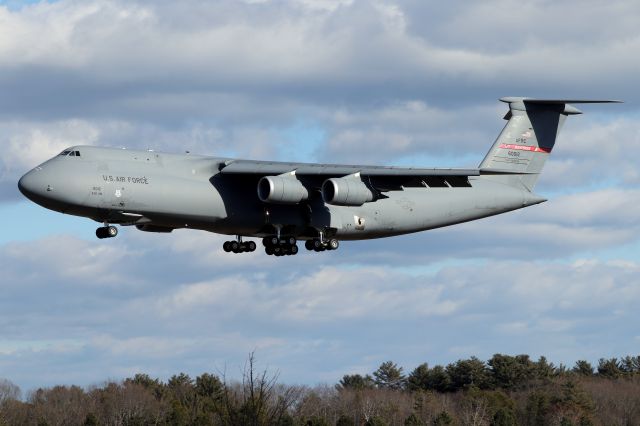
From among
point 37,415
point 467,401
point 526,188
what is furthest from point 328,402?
point 526,188

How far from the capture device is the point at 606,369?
71.1 metres

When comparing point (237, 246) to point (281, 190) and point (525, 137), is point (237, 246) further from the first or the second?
point (525, 137)

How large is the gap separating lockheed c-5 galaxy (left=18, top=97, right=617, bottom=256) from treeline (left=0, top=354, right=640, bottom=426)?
43.8 feet

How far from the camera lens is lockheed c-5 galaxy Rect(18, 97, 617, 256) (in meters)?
28.4

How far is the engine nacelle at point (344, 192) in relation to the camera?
2995 centimetres

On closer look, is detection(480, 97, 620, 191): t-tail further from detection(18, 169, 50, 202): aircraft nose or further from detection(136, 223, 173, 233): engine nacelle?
detection(18, 169, 50, 202): aircraft nose

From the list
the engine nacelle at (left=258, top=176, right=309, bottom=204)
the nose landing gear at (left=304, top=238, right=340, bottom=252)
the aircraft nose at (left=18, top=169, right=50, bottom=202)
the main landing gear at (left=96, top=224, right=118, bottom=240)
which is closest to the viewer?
the aircraft nose at (left=18, top=169, right=50, bottom=202)

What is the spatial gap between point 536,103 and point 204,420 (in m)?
14.9

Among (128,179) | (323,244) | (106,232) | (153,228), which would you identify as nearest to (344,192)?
(323,244)

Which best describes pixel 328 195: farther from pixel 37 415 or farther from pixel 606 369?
pixel 606 369

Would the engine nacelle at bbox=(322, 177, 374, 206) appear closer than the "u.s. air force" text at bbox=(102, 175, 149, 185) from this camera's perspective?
No

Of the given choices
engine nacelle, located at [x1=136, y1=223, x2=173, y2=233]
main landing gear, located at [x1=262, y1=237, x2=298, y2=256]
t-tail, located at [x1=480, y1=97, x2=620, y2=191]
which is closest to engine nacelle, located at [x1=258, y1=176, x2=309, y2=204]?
main landing gear, located at [x1=262, y1=237, x2=298, y2=256]

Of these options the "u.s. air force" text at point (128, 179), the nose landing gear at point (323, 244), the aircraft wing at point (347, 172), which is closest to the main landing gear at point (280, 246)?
the nose landing gear at point (323, 244)

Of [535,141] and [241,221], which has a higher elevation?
[535,141]
